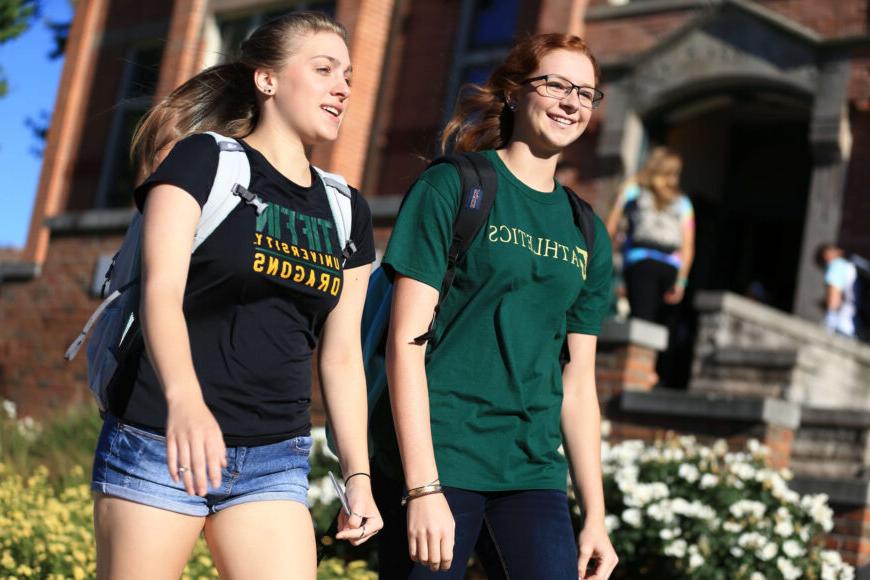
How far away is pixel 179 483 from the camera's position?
2.88 m

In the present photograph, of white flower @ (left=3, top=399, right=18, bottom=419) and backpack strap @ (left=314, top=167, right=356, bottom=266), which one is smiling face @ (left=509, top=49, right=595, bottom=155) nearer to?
backpack strap @ (left=314, top=167, right=356, bottom=266)

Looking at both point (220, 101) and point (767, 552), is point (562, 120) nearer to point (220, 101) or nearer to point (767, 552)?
point (220, 101)

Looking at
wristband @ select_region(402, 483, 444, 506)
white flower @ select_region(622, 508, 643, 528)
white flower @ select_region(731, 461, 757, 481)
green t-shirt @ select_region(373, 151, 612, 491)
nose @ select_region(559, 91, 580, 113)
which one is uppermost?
nose @ select_region(559, 91, 580, 113)

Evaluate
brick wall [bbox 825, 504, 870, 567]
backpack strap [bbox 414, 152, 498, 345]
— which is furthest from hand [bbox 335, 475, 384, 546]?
brick wall [bbox 825, 504, 870, 567]

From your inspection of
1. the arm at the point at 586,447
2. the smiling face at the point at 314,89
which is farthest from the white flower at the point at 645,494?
the smiling face at the point at 314,89

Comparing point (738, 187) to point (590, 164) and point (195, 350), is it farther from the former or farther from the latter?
point (195, 350)

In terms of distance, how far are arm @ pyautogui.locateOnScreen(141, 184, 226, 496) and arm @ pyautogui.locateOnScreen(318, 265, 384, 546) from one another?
573 mm

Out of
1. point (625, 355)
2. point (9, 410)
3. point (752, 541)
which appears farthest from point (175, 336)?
point (9, 410)

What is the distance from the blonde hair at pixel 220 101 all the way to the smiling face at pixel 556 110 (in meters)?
0.59

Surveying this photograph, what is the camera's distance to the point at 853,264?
11938mm

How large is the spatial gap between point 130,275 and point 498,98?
132 centimetres

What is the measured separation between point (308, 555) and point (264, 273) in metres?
0.73

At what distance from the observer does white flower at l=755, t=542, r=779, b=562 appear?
6648mm

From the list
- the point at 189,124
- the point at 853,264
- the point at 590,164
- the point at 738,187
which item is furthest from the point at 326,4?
the point at 189,124
